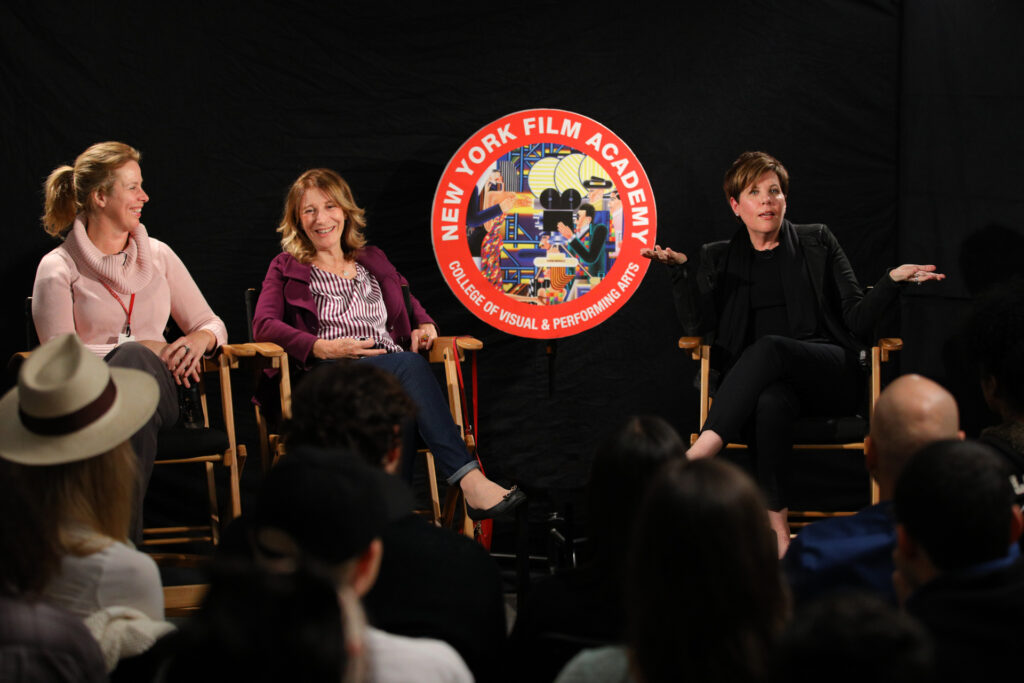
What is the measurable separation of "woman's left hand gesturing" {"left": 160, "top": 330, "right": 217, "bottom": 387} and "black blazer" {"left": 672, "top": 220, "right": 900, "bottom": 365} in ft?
6.00

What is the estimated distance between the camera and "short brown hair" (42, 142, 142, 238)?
3721 millimetres

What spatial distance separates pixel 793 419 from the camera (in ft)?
12.1

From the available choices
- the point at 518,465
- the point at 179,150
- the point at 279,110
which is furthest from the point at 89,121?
the point at 518,465

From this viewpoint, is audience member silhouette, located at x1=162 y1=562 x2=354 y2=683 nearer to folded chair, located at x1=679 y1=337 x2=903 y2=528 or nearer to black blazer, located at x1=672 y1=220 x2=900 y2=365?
folded chair, located at x1=679 y1=337 x2=903 y2=528

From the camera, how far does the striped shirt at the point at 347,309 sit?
3980mm

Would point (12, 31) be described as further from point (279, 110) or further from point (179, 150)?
point (279, 110)

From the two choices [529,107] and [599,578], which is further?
[529,107]

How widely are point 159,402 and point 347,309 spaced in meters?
0.96

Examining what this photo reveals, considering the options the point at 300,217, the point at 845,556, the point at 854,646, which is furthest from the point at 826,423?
the point at 854,646

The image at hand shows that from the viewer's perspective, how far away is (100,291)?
12.2 ft

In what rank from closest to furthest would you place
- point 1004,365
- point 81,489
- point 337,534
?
point 337,534
point 81,489
point 1004,365

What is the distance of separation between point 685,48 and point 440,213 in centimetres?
131

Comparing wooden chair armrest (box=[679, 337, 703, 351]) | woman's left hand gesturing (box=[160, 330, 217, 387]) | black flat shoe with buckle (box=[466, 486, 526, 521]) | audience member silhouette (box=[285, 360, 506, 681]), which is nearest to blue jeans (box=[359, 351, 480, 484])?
black flat shoe with buckle (box=[466, 486, 526, 521])

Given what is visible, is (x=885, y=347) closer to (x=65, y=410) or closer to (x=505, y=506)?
(x=505, y=506)
